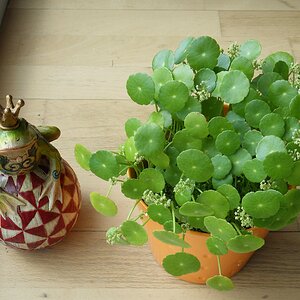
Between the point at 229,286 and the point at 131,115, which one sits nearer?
the point at 229,286

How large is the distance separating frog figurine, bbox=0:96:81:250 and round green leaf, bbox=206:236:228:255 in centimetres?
25

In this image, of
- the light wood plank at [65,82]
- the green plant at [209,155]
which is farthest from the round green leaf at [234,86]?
the light wood plank at [65,82]

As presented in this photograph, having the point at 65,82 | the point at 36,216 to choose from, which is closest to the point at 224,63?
the point at 36,216

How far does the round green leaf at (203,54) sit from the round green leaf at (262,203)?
0.19 metres

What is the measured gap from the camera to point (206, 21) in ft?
4.44

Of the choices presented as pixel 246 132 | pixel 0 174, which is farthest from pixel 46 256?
pixel 246 132

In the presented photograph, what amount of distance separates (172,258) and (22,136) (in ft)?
0.83

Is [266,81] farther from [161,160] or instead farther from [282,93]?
[161,160]

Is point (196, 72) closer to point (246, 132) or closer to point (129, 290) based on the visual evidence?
point (246, 132)

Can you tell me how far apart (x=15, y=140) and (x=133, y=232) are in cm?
20

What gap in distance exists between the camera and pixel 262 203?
70 centimetres

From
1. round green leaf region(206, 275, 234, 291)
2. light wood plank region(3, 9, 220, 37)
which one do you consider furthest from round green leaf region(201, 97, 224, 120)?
light wood plank region(3, 9, 220, 37)

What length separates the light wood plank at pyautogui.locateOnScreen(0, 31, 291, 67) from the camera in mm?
1251

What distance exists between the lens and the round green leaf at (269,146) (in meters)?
0.71
